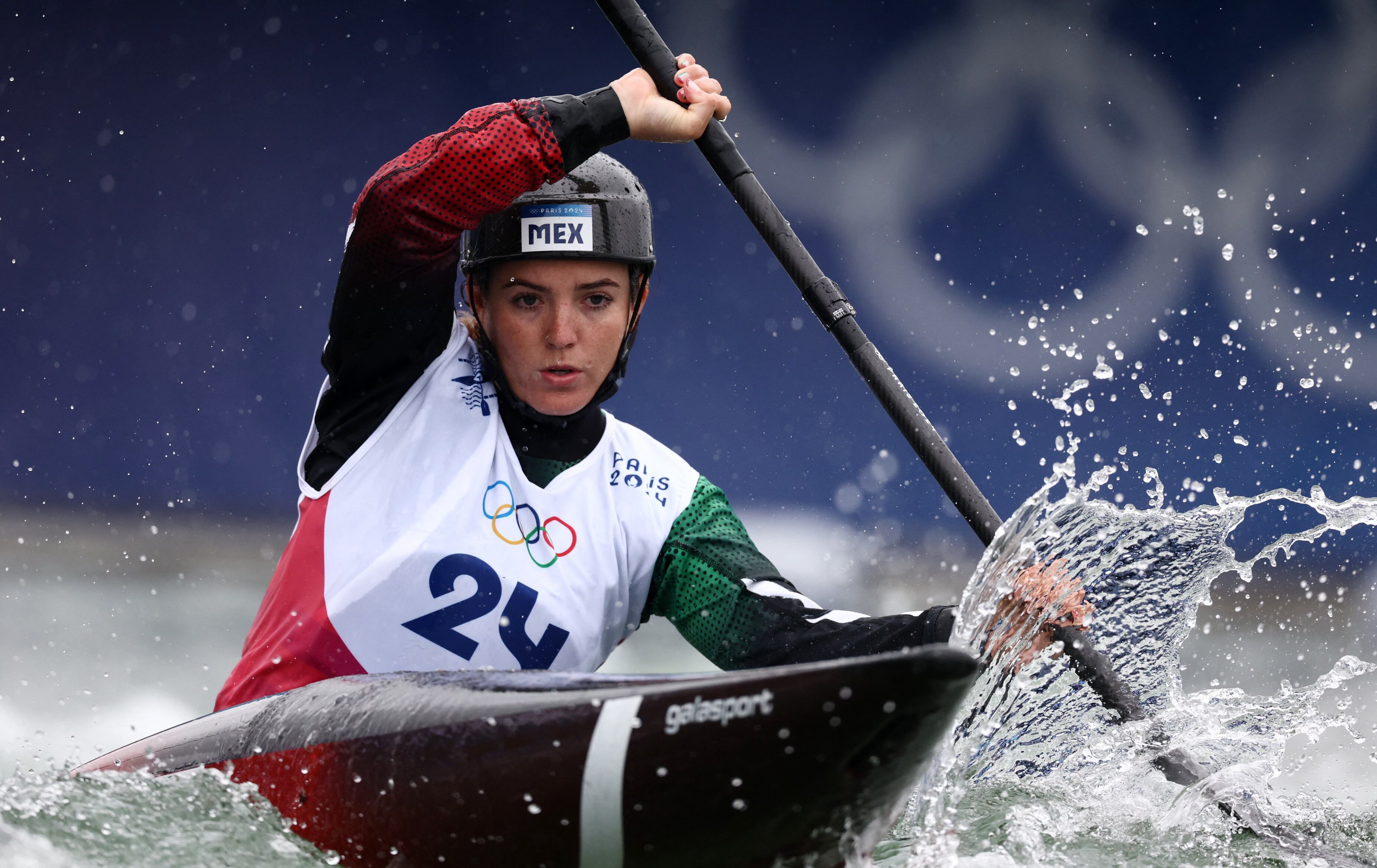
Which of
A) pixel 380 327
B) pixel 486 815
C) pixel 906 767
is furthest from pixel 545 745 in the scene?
pixel 380 327

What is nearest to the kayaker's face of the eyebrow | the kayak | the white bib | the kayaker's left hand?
the eyebrow

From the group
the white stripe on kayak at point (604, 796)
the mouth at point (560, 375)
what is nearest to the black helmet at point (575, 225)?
the mouth at point (560, 375)

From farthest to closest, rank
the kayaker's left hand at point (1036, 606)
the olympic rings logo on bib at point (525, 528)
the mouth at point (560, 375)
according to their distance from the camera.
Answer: the mouth at point (560, 375)
the olympic rings logo on bib at point (525, 528)
the kayaker's left hand at point (1036, 606)

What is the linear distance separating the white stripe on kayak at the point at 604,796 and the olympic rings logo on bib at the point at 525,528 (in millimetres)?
1038

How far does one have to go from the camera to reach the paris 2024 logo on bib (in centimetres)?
249

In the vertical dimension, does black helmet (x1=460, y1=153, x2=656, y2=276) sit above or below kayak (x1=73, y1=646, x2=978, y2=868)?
above

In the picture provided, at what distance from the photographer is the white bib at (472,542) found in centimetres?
248

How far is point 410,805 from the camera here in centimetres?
174

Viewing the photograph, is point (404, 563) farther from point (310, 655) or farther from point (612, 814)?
point (612, 814)

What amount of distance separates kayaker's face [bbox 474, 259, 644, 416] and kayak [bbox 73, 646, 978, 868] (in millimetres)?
1012

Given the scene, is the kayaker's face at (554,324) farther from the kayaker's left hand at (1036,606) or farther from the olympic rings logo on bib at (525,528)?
the kayaker's left hand at (1036,606)

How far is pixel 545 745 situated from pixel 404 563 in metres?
0.96

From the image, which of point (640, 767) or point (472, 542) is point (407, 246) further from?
point (640, 767)

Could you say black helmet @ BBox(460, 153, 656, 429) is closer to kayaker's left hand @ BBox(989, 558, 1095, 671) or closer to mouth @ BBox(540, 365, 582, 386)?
mouth @ BBox(540, 365, 582, 386)
